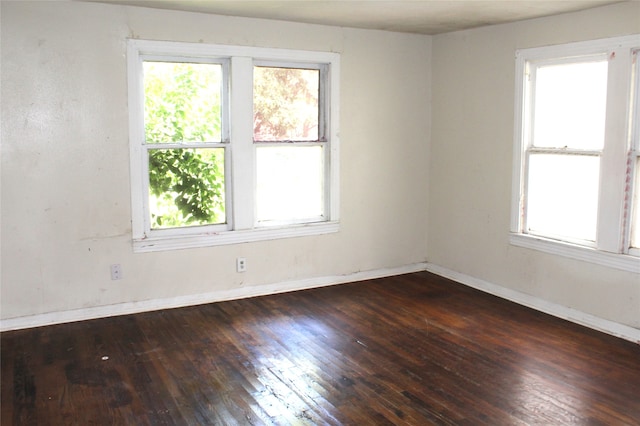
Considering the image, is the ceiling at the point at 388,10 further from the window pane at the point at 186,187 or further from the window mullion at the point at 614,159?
the window pane at the point at 186,187

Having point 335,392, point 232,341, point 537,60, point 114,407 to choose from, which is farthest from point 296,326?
point 537,60

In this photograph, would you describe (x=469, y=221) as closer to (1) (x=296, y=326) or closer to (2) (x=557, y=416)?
(1) (x=296, y=326)

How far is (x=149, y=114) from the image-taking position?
4555 millimetres

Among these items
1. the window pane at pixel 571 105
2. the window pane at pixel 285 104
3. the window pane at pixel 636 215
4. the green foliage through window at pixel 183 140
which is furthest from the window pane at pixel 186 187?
the window pane at pixel 636 215

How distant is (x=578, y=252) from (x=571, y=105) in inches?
43.7

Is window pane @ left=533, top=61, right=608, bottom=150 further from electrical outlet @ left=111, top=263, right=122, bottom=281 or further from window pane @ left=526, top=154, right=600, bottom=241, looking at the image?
electrical outlet @ left=111, top=263, right=122, bottom=281

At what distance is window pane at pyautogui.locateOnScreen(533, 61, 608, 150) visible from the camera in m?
4.23

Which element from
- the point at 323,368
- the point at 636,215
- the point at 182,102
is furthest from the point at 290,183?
the point at 636,215

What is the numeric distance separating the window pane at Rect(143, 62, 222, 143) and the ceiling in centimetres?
47

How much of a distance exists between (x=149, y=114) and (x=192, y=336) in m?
1.75

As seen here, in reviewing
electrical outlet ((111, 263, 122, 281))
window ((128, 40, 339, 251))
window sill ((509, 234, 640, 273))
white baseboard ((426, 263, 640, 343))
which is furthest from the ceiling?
white baseboard ((426, 263, 640, 343))

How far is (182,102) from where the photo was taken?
4.65 meters

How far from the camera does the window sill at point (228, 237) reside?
4.59m

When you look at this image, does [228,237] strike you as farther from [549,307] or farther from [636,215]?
[636,215]
